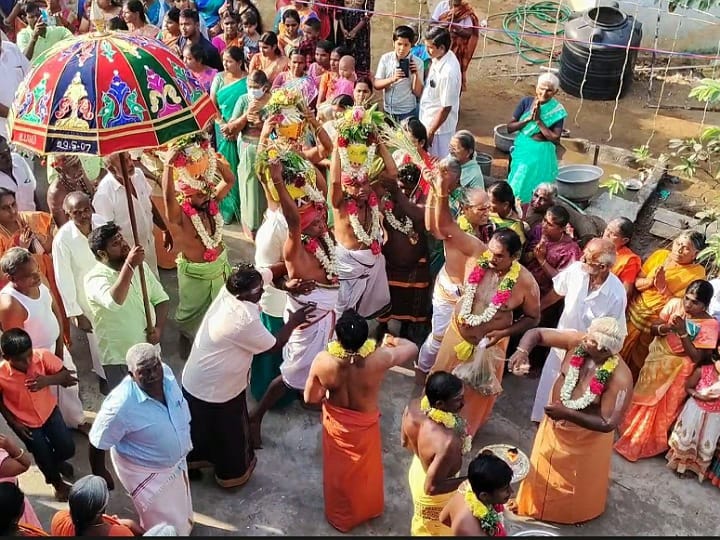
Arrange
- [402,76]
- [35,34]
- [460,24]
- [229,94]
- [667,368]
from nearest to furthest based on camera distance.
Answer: [667,368]
[229,94]
[402,76]
[35,34]
[460,24]

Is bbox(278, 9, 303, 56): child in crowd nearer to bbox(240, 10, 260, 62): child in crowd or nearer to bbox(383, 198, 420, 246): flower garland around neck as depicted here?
bbox(240, 10, 260, 62): child in crowd

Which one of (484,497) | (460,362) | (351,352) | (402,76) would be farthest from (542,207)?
(484,497)

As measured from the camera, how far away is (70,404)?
5.63 m

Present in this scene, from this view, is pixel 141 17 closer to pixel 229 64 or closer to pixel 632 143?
pixel 229 64

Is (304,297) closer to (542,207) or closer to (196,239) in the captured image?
(196,239)

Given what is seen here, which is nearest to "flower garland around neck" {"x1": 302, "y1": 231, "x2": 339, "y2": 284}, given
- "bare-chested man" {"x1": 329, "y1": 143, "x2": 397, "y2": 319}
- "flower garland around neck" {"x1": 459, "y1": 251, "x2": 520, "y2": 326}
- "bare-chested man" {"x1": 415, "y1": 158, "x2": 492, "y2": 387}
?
"bare-chested man" {"x1": 329, "y1": 143, "x2": 397, "y2": 319}

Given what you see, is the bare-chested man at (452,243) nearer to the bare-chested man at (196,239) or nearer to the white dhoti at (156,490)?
the bare-chested man at (196,239)

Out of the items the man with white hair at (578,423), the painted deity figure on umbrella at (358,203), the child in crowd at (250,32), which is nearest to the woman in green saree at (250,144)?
the painted deity figure on umbrella at (358,203)

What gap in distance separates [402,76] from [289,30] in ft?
5.18

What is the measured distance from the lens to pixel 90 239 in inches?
200

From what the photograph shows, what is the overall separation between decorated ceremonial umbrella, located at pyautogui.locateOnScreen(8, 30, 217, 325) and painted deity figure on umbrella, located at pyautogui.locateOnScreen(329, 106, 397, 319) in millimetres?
1771

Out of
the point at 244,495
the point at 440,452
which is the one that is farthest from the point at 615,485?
the point at 244,495

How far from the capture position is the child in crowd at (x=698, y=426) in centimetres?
523

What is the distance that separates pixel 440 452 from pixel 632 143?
24.7ft
